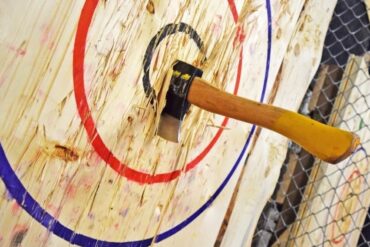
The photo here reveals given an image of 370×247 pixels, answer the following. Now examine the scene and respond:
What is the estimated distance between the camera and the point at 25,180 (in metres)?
0.64

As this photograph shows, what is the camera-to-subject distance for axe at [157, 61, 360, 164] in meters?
0.65

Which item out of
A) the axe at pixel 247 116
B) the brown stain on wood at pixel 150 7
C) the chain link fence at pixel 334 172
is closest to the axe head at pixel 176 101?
the axe at pixel 247 116

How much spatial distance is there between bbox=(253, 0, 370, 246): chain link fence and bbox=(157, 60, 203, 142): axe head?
42.7 inches

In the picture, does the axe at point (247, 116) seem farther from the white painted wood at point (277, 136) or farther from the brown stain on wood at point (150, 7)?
the white painted wood at point (277, 136)

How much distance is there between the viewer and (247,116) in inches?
28.7

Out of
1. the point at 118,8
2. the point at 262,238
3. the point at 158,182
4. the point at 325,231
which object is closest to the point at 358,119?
the point at 325,231

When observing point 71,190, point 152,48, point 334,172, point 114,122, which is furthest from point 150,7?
point 334,172

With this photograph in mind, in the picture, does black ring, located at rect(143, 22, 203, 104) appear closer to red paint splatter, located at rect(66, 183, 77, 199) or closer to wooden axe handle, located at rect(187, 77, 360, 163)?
wooden axe handle, located at rect(187, 77, 360, 163)

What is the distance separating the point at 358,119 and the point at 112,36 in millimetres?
1347

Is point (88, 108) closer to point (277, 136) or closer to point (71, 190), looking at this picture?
point (71, 190)

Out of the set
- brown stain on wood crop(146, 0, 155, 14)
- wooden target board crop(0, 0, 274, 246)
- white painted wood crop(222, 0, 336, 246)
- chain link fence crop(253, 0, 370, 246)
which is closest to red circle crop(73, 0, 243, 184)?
wooden target board crop(0, 0, 274, 246)

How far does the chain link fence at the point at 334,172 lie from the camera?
1.73 m

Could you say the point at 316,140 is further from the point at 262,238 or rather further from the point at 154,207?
the point at 262,238

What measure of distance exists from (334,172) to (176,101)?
1.16 metres
